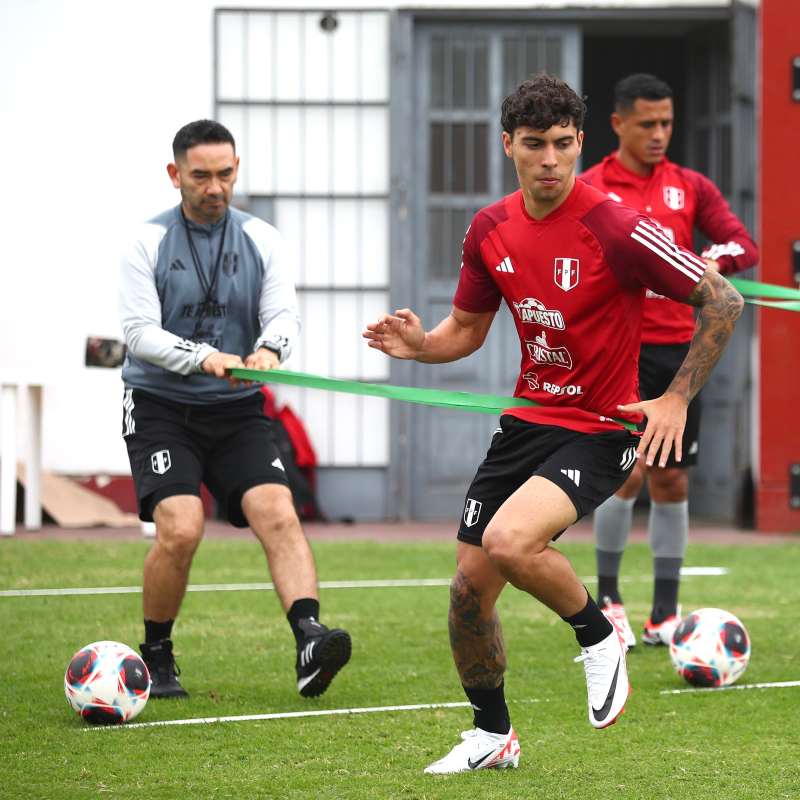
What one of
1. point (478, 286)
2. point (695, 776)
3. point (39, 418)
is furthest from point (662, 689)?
point (39, 418)

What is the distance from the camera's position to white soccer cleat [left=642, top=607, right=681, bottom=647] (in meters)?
6.89

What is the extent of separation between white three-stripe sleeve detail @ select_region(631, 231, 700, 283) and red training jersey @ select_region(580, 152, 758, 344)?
89.3 inches

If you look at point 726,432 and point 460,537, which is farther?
point 726,432

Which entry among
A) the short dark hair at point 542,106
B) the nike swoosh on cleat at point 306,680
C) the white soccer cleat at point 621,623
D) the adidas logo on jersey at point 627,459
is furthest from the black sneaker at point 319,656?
the short dark hair at point 542,106

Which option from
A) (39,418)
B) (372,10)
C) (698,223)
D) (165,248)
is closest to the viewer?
(165,248)

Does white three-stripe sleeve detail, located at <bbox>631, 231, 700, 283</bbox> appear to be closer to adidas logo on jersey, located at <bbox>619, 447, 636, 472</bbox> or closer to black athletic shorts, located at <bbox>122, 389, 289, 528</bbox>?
adidas logo on jersey, located at <bbox>619, 447, 636, 472</bbox>

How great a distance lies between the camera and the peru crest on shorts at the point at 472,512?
15.5 ft

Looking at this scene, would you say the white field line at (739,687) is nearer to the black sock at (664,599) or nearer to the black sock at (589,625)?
the black sock at (664,599)

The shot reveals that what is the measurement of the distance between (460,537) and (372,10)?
826 centimetres

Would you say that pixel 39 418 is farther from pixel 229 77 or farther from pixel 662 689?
pixel 662 689

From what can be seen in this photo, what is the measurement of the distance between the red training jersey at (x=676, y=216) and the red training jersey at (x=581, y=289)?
6.95ft

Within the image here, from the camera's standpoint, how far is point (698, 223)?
7.23 meters

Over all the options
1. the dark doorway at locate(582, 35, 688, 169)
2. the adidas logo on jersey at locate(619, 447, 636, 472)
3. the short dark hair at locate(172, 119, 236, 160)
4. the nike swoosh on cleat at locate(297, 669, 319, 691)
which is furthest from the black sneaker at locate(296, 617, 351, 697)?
the dark doorway at locate(582, 35, 688, 169)

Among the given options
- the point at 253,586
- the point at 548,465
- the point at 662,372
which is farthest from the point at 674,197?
the point at 253,586
